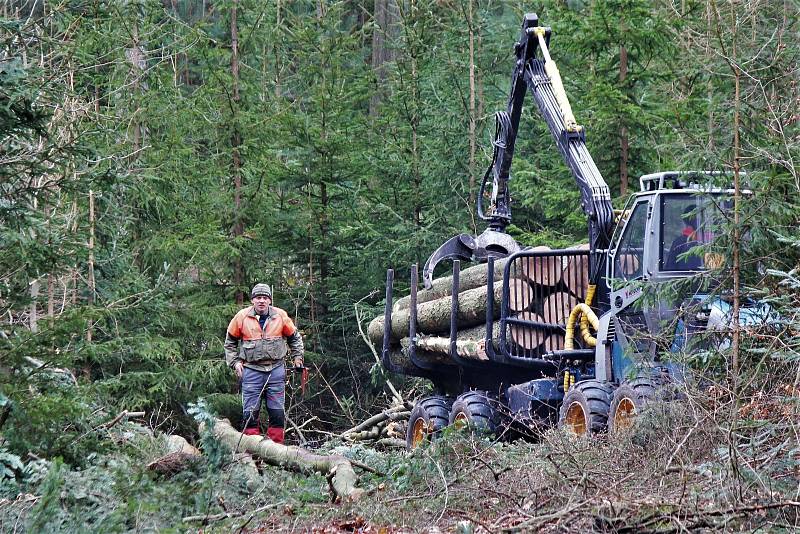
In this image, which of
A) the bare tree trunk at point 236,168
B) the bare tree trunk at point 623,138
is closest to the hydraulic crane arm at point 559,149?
the bare tree trunk at point 623,138

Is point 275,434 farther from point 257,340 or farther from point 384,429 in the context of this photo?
point 384,429

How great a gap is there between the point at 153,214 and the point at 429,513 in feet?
38.1

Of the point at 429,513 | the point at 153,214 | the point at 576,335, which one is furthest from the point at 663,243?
the point at 153,214

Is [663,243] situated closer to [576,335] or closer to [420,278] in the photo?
[576,335]

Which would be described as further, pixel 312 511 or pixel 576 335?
pixel 576 335

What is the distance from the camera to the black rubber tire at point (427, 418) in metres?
13.5

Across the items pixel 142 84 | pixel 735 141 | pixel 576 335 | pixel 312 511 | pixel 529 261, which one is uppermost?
pixel 142 84

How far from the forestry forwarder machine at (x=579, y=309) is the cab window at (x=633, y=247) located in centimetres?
1

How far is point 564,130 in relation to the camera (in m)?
12.9

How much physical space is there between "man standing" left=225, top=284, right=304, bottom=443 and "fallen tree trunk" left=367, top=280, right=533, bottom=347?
187 cm

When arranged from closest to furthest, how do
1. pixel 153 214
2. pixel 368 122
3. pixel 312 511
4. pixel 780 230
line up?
pixel 312 511, pixel 780 230, pixel 153 214, pixel 368 122

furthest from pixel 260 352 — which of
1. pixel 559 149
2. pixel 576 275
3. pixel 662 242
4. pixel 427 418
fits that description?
pixel 662 242

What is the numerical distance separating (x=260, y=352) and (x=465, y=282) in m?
2.82

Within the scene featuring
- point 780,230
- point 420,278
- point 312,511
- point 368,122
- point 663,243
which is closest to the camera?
point 312,511
